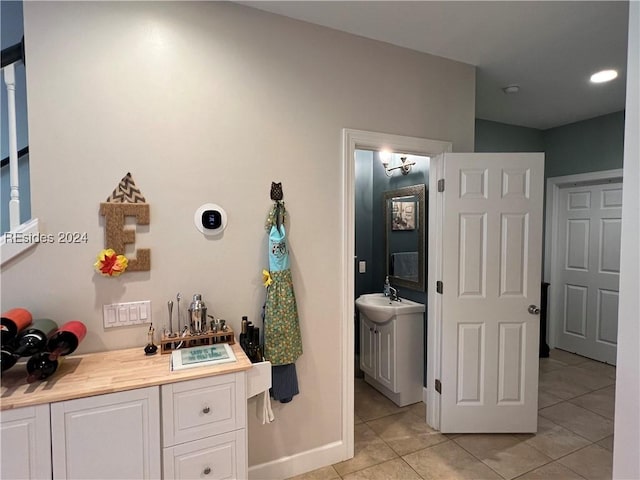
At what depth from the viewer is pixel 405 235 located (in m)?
3.28

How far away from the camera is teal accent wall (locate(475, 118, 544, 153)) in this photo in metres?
3.85

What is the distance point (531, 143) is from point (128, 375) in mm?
4688

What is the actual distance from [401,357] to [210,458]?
1.82 meters

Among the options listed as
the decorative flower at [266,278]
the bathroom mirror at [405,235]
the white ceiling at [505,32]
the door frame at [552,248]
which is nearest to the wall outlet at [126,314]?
the decorative flower at [266,278]

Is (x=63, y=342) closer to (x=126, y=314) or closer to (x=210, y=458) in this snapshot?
(x=126, y=314)

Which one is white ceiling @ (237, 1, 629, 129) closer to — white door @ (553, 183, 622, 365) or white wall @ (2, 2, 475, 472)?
white wall @ (2, 2, 475, 472)

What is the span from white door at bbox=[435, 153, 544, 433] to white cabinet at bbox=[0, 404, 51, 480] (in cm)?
225

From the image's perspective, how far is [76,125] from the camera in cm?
163

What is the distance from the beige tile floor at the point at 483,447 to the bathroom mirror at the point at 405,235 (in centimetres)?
109

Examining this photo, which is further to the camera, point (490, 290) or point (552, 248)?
point (552, 248)

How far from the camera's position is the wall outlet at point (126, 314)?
5.58 feet

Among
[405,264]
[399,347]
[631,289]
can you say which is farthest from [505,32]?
[399,347]

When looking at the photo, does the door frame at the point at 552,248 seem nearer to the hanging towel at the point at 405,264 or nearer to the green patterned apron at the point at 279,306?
the hanging towel at the point at 405,264

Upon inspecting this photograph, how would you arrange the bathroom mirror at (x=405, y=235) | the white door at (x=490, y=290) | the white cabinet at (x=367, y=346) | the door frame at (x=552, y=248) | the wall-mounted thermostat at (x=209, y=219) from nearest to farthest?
the wall-mounted thermostat at (x=209, y=219)
the white door at (x=490, y=290)
the bathroom mirror at (x=405, y=235)
the white cabinet at (x=367, y=346)
the door frame at (x=552, y=248)
